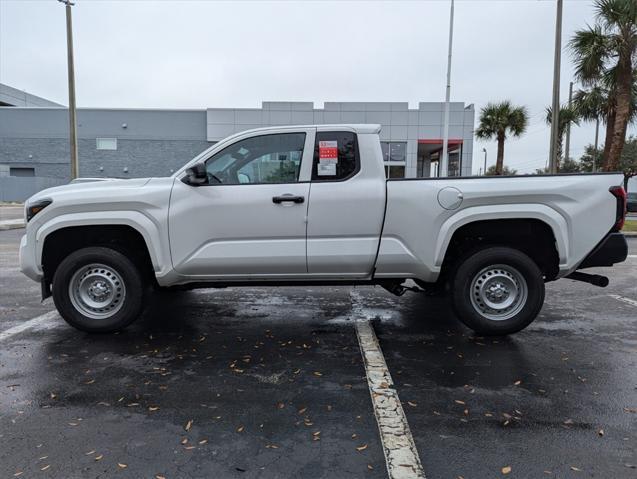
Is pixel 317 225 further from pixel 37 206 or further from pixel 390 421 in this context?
pixel 37 206

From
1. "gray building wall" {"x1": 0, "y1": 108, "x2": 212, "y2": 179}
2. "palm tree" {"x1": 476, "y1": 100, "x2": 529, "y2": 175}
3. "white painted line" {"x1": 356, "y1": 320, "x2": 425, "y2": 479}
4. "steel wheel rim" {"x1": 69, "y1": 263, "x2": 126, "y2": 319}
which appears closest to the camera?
"white painted line" {"x1": 356, "y1": 320, "x2": 425, "y2": 479}

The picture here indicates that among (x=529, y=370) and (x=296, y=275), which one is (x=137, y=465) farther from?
(x=529, y=370)

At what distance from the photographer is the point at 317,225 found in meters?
4.95

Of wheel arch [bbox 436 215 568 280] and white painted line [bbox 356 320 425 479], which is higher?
wheel arch [bbox 436 215 568 280]

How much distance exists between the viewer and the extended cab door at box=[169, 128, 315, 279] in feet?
16.2

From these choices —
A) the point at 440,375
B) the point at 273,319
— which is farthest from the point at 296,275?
the point at 440,375

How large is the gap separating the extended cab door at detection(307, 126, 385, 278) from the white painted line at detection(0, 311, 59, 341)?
320 cm

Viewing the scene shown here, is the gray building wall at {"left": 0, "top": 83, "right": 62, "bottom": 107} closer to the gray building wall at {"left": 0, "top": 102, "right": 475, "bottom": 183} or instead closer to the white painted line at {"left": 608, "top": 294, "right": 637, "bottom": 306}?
the gray building wall at {"left": 0, "top": 102, "right": 475, "bottom": 183}

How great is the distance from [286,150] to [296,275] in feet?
4.20

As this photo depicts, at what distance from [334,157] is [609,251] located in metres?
2.93

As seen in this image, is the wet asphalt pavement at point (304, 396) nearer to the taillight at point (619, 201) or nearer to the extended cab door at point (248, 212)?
the extended cab door at point (248, 212)

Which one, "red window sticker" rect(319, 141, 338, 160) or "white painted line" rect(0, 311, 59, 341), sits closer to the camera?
"red window sticker" rect(319, 141, 338, 160)

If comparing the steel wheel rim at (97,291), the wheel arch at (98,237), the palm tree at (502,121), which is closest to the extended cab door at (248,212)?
the wheel arch at (98,237)

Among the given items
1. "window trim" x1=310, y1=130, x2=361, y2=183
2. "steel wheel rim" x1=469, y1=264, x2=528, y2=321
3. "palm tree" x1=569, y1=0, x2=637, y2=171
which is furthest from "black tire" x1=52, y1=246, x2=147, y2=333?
"palm tree" x1=569, y1=0, x2=637, y2=171
